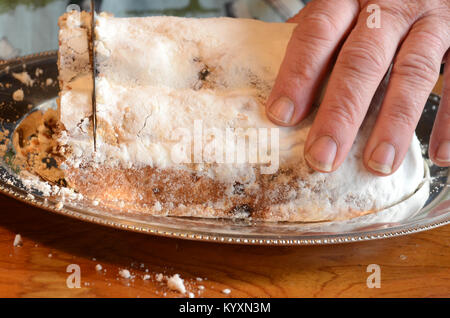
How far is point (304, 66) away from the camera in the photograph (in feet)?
2.50

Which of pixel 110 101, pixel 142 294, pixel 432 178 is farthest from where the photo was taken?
pixel 432 178

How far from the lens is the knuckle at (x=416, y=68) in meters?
0.78

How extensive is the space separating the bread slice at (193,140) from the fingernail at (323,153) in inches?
1.2

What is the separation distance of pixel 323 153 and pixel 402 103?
0.52 feet

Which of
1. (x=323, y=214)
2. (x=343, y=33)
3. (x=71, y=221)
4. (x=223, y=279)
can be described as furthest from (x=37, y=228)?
(x=343, y=33)

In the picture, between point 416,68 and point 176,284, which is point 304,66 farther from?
point 176,284

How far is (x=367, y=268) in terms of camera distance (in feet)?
2.48

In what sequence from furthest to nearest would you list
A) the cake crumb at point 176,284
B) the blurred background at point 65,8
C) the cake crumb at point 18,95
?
the blurred background at point 65,8
the cake crumb at point 18,95
the cake crumb at point 176,284

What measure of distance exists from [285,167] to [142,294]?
296mm

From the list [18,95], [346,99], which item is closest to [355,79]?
[346,99]

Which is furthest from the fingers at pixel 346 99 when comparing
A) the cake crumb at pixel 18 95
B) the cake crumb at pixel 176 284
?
the cake crumb at pixel 18 95

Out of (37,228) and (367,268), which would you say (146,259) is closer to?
(37,228)

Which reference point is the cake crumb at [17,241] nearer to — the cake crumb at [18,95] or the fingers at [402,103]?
the cake crumb at [18,95]

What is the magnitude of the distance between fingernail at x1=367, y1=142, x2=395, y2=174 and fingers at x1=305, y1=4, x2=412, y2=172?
46 millimetres
